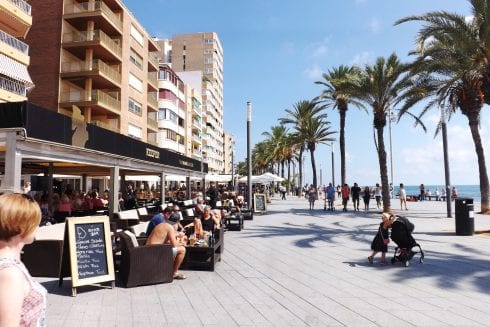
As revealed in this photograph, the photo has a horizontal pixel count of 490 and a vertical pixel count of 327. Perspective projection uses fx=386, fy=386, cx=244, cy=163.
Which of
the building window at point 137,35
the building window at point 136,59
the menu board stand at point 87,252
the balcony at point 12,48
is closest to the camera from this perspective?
the menu board stand at point 87,252

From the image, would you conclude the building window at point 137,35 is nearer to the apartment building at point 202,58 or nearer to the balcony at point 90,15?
the balcony at point 90,15

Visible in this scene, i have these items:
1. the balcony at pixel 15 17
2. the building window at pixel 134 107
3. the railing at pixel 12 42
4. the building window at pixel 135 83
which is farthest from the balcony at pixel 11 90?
the building window at pixel 135 83

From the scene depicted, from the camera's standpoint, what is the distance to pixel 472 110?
1934 centimetres

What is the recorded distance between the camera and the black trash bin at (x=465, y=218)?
13.2 meters

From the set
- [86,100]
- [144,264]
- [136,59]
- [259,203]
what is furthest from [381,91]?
[136,59]

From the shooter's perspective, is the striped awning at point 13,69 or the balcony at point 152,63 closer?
the striped awning at point 13,69

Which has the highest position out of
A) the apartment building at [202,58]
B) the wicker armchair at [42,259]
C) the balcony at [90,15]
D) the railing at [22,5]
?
the apartment building at [202,58]

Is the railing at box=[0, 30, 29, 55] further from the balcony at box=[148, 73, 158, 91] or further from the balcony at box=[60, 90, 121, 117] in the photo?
the balcony at box=[148, 73, 158, 91]

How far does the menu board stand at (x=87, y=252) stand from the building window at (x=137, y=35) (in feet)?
127

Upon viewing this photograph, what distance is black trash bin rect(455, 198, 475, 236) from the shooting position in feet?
43.2

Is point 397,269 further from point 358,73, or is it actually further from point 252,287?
point 358,73

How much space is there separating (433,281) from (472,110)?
15326 mm

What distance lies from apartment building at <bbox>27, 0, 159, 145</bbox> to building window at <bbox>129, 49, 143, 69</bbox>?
2.16 metres

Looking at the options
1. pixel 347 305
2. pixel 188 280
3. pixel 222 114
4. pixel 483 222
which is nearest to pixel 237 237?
pixel 188 280
